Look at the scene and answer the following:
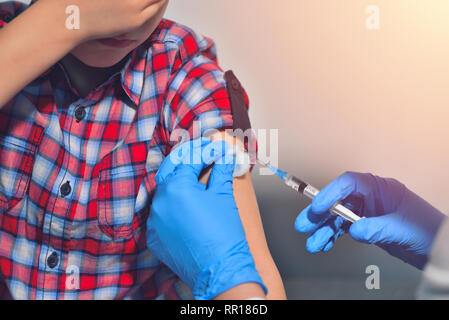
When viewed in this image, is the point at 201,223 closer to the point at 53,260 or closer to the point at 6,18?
the point at 53,260

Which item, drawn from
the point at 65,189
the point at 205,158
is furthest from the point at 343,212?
the point at 65,189

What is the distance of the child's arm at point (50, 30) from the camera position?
90cm

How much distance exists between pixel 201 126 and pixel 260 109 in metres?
0.29

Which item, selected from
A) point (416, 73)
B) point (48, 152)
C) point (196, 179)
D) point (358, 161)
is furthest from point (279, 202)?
point (48, 152)

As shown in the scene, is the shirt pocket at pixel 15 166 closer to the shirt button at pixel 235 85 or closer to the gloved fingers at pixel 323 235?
the shirt button at pixel 235 85

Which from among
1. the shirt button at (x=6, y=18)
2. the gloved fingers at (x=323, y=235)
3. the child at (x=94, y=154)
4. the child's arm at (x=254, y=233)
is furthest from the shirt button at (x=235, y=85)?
the shirt button at (x=6, y=18)

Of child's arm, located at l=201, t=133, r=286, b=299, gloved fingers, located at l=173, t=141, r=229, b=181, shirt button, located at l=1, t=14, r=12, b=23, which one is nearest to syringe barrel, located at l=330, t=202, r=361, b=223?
child's arm, located at l=201, t=133, r=286, b=299

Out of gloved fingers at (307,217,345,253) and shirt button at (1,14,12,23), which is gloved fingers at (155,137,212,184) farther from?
shirt button at (1,14,12,23)

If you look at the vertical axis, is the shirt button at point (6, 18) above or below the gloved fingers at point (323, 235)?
above

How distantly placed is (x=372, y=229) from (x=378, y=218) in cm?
4

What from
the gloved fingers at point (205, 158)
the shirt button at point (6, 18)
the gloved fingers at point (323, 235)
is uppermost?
the shirt button at point (6, 18)

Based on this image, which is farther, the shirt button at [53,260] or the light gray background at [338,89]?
the light gray background at [338,89]

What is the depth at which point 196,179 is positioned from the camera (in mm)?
917
